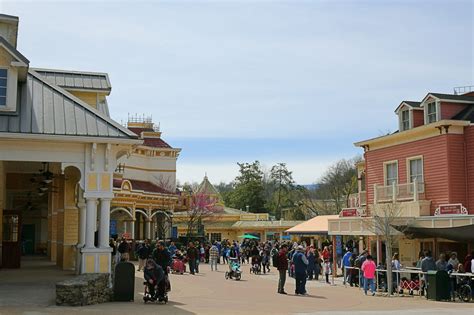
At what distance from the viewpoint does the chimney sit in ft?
68.9

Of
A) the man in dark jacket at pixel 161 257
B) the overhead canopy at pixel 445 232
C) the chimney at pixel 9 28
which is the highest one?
the chimney at pixel 9 28

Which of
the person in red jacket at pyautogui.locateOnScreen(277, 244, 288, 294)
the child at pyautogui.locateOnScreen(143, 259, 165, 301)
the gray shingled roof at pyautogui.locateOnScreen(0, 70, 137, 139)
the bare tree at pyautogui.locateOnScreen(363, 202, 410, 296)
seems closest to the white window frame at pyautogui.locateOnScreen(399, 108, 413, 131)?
the bare tree at pyautogui.locateOnScreen(363, 202, 410, 296)

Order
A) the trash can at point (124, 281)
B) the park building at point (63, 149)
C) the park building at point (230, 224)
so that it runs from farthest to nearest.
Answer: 1. the park building at point (230, 224)
2. the park building at point (63, 149)
3. the trash can at point (124, 281)

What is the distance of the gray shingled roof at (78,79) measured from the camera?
23166mm

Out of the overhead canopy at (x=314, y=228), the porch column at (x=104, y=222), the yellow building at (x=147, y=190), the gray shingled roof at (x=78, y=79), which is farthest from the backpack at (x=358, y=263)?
the yellow building at (x=147, y=190)

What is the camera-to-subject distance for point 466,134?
26641 millimetres

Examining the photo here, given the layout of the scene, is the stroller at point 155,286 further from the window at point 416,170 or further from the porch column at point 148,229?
the porch column at point 148,229

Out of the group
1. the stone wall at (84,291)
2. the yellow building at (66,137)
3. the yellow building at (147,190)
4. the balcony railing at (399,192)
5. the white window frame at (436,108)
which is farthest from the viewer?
the yellow building at (147,190)

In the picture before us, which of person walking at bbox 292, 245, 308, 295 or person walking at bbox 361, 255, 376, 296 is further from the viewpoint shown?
person walking at bbox 361, 255, 376, 296

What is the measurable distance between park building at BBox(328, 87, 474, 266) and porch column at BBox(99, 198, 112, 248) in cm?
1049

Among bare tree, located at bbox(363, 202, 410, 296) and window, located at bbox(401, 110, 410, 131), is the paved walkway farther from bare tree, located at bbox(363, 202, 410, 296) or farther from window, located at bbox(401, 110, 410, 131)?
window, located at bbox(401, 110, 410, 131)

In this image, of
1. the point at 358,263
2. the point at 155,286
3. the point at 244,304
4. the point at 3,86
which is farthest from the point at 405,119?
the point at 3,86

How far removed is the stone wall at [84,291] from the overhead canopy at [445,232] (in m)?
12.2

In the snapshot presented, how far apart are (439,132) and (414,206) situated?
11.1 feet
